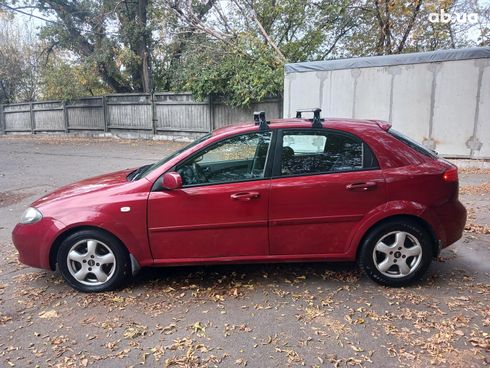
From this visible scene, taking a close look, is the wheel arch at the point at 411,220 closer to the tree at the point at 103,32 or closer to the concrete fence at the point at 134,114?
the concrete fence at the point at 134,114

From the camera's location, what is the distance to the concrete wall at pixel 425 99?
9375mm

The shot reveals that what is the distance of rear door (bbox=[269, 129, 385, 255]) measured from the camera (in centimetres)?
366

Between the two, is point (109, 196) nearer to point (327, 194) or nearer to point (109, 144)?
point (327, 194)

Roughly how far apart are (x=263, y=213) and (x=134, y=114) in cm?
1651

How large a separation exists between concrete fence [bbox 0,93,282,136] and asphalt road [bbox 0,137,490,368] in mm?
11286

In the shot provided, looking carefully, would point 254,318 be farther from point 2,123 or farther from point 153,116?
point 2,123

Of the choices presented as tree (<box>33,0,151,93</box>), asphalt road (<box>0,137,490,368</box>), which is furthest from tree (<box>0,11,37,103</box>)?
asphalt road (<box>0,137,490,368</box>)

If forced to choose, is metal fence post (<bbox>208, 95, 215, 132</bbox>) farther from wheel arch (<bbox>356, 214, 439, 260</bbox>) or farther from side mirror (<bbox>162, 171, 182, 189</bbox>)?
wheel arch (<bbox>356, 214, 439, 260</bbox>)

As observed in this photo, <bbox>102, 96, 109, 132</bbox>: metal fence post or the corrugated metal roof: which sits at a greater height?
the corrugated metal roof

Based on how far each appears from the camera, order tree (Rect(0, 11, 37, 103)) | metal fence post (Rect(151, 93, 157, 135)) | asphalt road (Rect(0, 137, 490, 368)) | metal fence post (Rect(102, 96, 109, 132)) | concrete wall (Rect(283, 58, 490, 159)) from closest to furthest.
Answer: asphalt road (Rect(0, 137, 490, 368)), concrete wall (Rect(283, 58, 490, 159)), metal fence post (Rect(151, 93, 157, 135)), metal fence post (Rect(102, 96, 109, 132)), tree (Rect(0, 11, 37, 103))

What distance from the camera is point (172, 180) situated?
359 centimetres

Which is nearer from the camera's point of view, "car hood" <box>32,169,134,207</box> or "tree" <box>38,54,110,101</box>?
"car hood" <box>32,169,134,207</box>

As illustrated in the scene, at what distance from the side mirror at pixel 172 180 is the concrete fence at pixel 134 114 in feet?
37.7

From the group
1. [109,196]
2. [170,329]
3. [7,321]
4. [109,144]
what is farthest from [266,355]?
[109,144]
